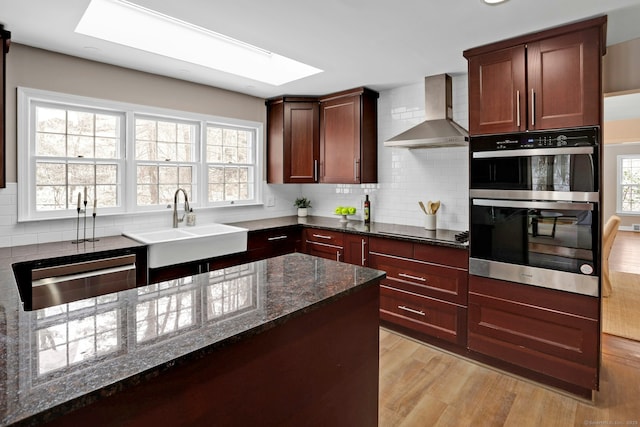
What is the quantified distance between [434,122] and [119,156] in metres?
2.94

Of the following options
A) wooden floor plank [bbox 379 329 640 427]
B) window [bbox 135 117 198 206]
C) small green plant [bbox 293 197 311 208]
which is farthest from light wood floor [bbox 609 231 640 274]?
window [bbox 135 117 198 206]

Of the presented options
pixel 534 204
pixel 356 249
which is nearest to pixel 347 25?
pixel 534 204

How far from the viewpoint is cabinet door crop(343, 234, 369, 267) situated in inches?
138

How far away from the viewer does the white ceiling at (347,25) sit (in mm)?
2117

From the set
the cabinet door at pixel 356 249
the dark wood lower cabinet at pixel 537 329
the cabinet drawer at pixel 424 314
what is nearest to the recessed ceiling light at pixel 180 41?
the cabinet door at pixel 356 249

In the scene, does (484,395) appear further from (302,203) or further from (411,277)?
(302,203)

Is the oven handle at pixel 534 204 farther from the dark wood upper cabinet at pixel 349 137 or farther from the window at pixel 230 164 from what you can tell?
the window at pixel 230 164

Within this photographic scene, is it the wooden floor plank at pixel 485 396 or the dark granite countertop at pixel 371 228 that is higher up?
the dark granite countertop at pixel 371 228

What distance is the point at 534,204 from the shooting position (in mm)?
2492

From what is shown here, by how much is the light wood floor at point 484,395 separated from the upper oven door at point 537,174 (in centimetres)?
134

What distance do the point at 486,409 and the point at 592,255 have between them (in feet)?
3.94

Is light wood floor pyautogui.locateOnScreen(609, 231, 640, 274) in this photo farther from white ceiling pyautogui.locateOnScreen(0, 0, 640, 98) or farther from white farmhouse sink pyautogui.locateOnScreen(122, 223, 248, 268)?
white farmhouse sink pyautogui.locateOnScreen(122, 223, 248, 268)

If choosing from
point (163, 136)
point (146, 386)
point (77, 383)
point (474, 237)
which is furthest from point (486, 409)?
point (163, 136)

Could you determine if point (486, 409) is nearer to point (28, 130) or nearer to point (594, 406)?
point (594, 406)
